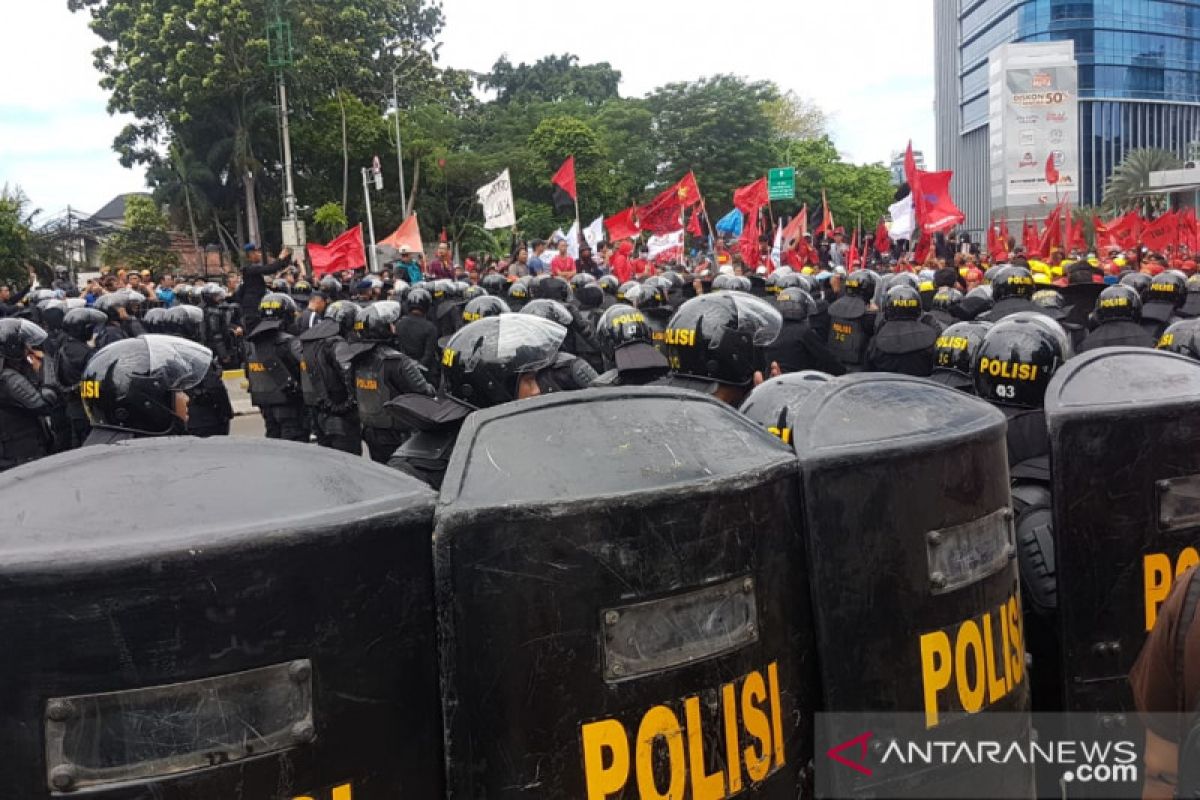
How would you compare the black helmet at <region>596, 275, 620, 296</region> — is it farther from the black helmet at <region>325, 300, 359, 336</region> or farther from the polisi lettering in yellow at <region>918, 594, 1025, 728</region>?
the polisi lettering in yellow at <region>918, 594, 1025, 728</region>

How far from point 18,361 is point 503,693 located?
860 centimetres

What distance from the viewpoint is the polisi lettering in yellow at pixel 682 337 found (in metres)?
4.97

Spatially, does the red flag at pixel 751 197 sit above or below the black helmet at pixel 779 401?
above

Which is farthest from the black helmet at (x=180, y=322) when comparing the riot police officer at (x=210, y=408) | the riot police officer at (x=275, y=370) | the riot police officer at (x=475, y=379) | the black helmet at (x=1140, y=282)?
the black helmet at (x=1140, y=282)

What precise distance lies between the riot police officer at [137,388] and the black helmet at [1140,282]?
31.1ft

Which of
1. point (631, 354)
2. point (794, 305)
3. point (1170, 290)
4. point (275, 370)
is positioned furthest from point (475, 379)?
point (1170, 290)

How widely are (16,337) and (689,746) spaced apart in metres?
8.45

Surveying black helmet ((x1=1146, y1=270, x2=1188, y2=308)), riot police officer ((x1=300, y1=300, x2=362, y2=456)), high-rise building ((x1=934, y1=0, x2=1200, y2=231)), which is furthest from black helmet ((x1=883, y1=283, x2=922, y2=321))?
high-rise building ((x1=934, y1=0, x2=1200, y2=231))

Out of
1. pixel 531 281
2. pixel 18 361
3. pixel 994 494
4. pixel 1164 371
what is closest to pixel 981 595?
pixel 994 494

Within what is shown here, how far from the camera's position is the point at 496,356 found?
13.8 ft

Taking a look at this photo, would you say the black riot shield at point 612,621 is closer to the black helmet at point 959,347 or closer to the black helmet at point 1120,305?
the black helmet at point 959,347

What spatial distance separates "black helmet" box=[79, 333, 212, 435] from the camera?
415 centimetres

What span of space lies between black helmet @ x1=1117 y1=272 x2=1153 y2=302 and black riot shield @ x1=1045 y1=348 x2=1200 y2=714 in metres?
8.93

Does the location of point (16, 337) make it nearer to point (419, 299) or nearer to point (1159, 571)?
point (419, 299)
